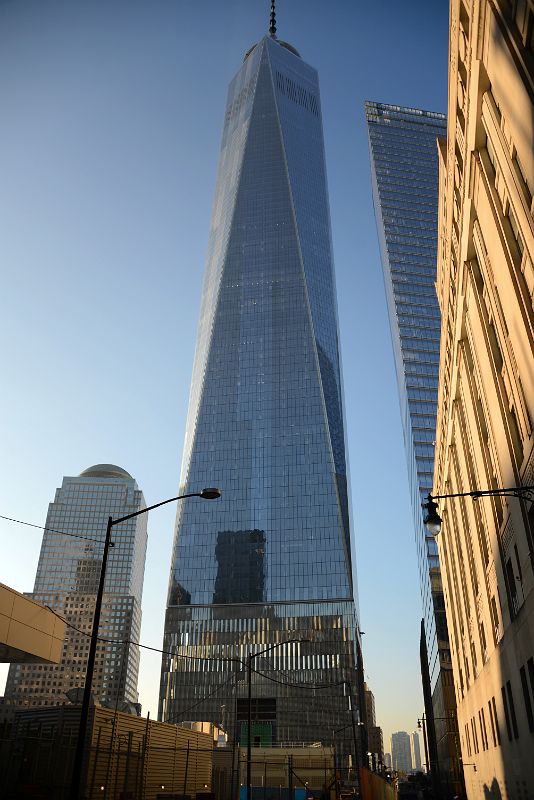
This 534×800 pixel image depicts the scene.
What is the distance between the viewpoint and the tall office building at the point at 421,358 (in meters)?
106

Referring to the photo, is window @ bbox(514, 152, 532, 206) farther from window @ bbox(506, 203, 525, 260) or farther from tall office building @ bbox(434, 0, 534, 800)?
window @ bbox(506, 203, 525, 260)

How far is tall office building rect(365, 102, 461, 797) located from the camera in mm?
106188

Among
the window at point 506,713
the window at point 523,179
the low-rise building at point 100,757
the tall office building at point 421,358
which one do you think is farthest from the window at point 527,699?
the tall office building at point 421,358

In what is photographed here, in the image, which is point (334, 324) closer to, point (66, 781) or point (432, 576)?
→ point (432, 576)

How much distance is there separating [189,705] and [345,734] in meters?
34.1

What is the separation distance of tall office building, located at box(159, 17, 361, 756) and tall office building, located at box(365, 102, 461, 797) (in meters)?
20.1

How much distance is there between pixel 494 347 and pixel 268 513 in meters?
133

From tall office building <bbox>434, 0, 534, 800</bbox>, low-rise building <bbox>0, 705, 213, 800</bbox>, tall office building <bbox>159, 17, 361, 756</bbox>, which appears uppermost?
tall office building <bbox>159, 17, 361, 756</bbox>

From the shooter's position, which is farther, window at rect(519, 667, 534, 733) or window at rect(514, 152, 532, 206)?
window at rect(519, 667, 534, 733)

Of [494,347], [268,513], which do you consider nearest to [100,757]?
[494,347]

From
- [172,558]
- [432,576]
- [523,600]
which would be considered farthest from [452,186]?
[172,558]

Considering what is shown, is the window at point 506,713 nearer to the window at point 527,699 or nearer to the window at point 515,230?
the window at point 527,699

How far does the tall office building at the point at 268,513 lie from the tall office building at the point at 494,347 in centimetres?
10100

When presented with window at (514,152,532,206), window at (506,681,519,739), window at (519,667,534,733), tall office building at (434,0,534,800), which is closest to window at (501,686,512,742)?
tall office building at (434,0,534,800)
